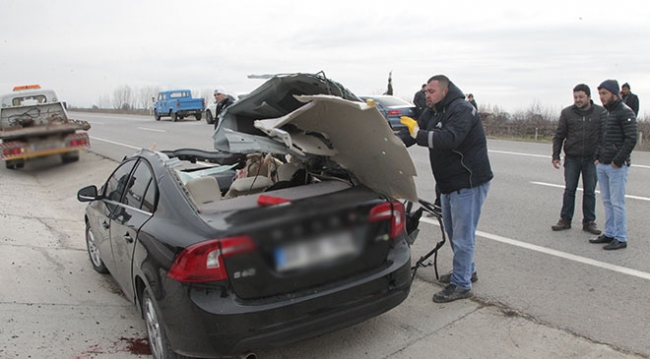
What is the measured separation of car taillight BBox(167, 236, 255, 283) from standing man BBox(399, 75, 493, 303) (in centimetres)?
181

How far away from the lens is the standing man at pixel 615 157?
5.17 m

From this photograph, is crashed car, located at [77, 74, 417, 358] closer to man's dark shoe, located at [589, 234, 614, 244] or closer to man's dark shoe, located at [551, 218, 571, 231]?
man's dark shoe, located at [589, 234, 614, 244]

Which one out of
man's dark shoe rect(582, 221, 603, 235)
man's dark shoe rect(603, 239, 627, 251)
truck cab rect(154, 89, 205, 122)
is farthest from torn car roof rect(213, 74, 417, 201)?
truck cab rect(154, 89, 205, 122)

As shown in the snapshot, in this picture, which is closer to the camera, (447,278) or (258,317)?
(258,317)

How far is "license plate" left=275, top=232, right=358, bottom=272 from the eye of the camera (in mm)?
2914

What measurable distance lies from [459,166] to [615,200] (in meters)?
2.37

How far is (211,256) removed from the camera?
2770 mm

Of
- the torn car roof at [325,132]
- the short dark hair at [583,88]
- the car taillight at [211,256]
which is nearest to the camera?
the car taillight at [211,256]

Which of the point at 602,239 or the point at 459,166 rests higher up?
the point at 459,166

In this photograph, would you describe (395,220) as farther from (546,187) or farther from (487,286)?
(546,187)

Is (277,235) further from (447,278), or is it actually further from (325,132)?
(447,278)

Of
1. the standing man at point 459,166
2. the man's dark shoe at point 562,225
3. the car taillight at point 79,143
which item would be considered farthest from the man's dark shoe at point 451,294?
the car taillight at point 79,143

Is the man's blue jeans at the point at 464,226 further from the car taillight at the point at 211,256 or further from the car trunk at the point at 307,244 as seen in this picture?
the car taillight at the point at 211,256

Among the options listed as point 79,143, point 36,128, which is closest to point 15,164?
point 36,128
